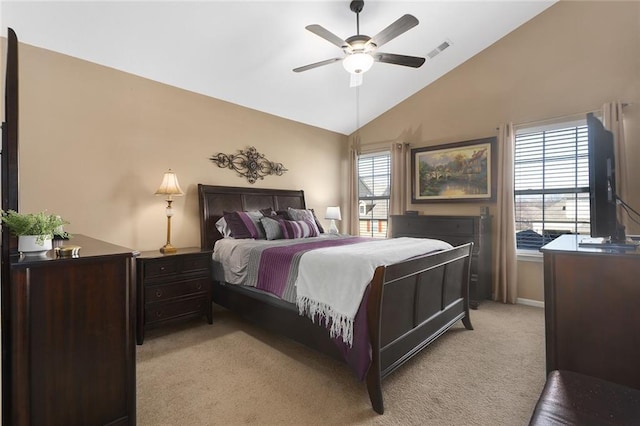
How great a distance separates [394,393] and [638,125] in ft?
12.4

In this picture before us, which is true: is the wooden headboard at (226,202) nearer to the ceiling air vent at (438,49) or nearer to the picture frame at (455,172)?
the picture frame at (455,172)

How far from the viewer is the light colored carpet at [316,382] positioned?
6.00ft

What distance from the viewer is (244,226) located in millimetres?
Result: 3674

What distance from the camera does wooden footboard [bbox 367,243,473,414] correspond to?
1891 mm

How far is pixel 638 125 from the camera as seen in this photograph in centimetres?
328

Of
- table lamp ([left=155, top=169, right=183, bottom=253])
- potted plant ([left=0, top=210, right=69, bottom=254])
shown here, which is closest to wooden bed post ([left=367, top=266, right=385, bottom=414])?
potted plant ([left=0, top=210, right=69, bottom=254])

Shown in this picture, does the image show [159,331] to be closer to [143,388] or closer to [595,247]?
[143,388]

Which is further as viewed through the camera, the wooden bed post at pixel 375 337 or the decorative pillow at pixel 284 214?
the decorative pillow at pixel 284 214

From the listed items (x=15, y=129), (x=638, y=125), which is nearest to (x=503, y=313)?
(x=638, y=125)

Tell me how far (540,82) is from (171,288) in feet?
16.0

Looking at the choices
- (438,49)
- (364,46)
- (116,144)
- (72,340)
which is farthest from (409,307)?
(438,49)

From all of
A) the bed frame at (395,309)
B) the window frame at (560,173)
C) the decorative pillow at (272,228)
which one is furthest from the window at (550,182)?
the decorative pillow at (272,228)

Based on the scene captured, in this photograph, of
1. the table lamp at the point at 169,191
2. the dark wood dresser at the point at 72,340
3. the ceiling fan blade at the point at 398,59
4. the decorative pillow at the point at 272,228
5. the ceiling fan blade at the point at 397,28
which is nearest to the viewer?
the dark wood dresser at the point at 72,340

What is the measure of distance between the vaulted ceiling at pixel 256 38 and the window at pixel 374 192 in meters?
1.23
